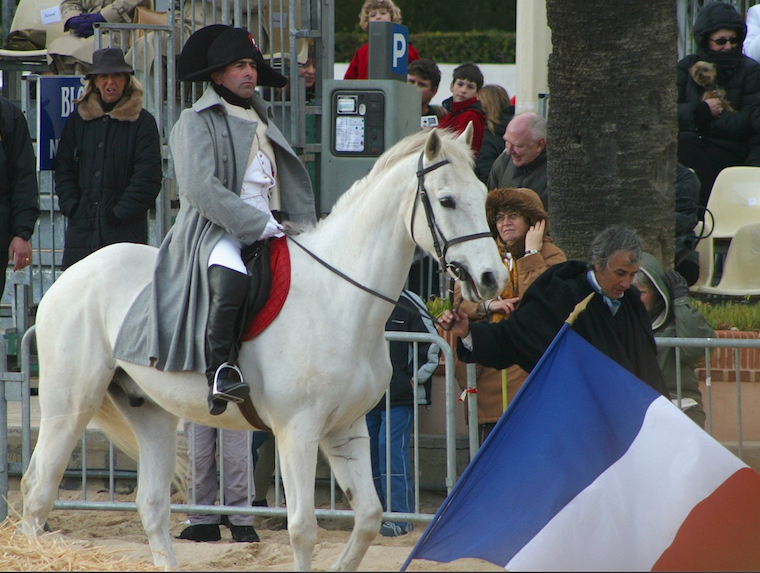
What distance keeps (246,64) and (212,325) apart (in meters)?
1.34

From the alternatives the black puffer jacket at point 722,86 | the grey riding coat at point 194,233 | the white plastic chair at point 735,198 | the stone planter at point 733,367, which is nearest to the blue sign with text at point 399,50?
the black puffer jacket at point 722,86

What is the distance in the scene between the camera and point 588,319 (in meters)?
5.43

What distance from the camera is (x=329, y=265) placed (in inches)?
200

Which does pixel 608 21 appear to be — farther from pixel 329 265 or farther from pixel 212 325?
pixel 212 325

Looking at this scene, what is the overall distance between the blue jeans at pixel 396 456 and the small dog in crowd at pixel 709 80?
4.68 meters

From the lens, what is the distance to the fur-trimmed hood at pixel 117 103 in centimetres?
799

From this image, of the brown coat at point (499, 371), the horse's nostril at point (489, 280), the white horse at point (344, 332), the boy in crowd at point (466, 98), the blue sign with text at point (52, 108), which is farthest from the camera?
the boy in crowd at point (466, 98)

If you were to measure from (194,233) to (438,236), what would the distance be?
1274 mm

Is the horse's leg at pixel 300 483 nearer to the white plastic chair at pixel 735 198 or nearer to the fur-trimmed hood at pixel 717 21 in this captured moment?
the white plastic chair at pixel 735 198

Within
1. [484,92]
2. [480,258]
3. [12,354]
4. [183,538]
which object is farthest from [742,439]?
[12,354]

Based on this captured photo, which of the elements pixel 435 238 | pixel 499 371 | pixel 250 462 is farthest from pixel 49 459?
pixel 499 371

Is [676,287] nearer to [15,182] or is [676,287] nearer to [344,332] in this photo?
[344,332]

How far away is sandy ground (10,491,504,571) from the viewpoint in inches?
232

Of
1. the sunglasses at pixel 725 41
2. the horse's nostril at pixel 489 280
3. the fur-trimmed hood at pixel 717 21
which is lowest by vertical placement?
the horse's nostril at pixel 489 280
